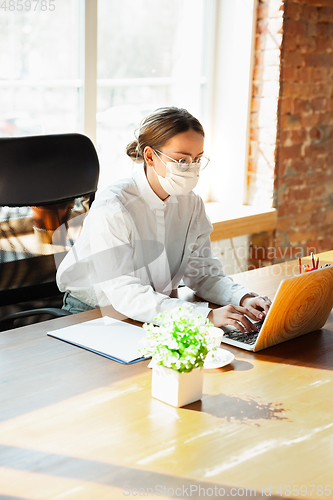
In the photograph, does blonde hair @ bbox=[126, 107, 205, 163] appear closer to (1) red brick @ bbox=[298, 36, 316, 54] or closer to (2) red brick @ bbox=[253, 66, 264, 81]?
(2) red brick @ bbox=[253, 66, 264, 81]

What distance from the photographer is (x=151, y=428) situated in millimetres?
1007

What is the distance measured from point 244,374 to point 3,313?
2.87ft

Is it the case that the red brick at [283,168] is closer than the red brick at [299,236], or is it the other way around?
the red brick at [283,168]

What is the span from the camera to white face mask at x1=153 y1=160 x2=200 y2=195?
1736 mm

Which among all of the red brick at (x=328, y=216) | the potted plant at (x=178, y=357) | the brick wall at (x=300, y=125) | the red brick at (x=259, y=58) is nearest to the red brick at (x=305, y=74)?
the brick wall at (x=300, y=125)

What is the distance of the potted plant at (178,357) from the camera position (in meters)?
1.06

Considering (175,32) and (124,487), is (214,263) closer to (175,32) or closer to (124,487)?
(124,487)

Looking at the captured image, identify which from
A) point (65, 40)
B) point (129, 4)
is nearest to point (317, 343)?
point (65, 40)

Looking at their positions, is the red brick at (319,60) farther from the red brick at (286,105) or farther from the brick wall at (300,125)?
the red brick at (286,105)

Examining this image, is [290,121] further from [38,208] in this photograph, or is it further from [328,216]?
[38,208]

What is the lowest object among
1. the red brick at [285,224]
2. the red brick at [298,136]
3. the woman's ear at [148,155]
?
the red brick at [285,224]

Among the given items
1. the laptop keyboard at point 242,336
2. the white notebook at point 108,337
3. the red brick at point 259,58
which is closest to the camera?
the white notebook at point 108,337

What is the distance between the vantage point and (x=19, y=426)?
996 millimetres

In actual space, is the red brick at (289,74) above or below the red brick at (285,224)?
above
